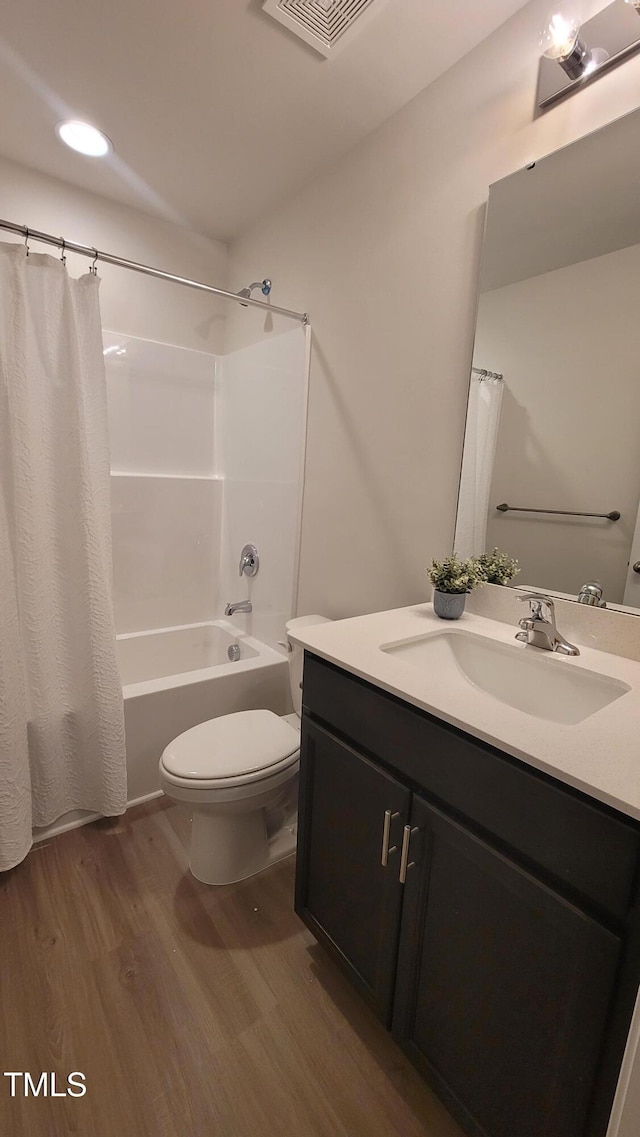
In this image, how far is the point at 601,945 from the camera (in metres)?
0.64

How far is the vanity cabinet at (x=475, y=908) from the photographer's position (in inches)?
25.5

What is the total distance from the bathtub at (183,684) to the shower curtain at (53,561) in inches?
6.2

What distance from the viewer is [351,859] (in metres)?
1.08

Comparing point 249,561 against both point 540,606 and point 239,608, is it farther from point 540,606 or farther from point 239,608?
point 540,606

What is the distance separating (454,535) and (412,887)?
3.04 ft

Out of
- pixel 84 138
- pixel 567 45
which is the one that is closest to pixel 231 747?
pixel 567 45

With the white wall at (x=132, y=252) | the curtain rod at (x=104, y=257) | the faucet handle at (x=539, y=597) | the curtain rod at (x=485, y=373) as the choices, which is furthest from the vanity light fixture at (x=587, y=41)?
the white wall at (x=132, y=252)

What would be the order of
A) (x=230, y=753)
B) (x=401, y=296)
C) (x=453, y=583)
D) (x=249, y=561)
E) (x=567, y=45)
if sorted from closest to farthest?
(x=567, y=45) < (x=453, y=583) < (x=230, y=753) < (x=401, y=296) < (x=249, y=561)

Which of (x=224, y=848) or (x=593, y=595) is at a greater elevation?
(x=593, y=595)

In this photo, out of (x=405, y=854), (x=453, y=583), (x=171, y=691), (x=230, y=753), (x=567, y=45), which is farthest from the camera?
(x=171, y=691)

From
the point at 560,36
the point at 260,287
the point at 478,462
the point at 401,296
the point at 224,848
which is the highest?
the point at 560,36

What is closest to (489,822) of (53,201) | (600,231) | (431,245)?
(600,231)

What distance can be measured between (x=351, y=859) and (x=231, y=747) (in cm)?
54

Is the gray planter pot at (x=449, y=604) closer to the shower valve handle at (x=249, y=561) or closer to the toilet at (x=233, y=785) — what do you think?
the toilet at (x=233, y=785)
